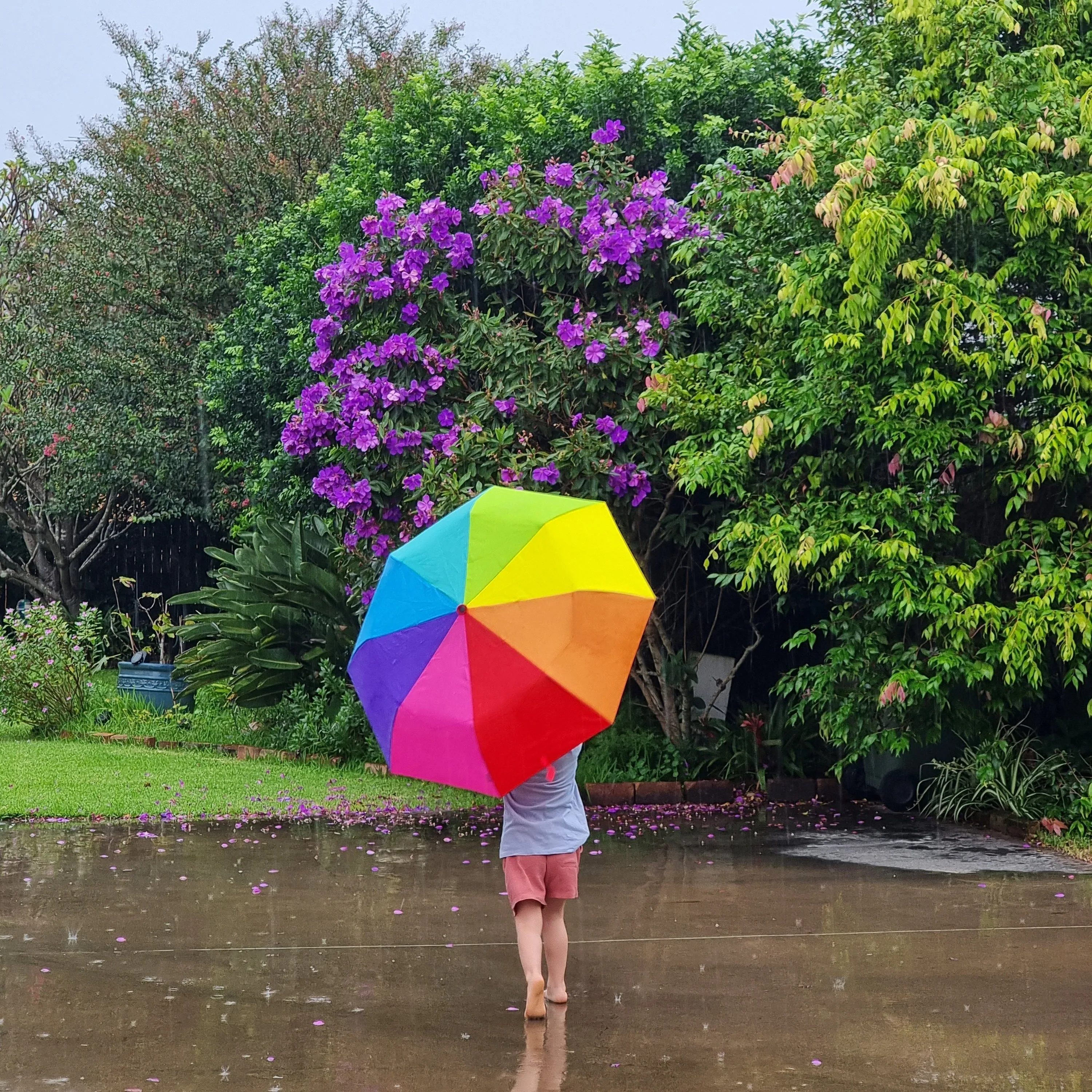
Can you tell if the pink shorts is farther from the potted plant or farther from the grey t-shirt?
the potted plant

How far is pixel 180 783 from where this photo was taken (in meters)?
9.38

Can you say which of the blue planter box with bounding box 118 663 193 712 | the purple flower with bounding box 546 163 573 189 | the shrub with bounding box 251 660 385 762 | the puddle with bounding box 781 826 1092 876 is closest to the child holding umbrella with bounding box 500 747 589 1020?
the puddle with bounding box 781 826 1092 876

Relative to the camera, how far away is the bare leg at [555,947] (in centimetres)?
449

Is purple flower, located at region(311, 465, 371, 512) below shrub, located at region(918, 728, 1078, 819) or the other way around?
the other way around

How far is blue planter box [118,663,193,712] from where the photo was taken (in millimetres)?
13508

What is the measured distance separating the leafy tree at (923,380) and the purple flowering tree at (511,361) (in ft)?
2.20

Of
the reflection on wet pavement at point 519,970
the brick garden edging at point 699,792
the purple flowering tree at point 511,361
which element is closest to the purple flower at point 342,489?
the purple flowering tree at point 511,361

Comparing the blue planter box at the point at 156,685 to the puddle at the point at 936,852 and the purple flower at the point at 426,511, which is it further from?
the puddle at the point at 936,852

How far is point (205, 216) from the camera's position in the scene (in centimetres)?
1579

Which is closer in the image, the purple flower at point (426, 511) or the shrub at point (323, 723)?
the purple flower at point (426, 511)

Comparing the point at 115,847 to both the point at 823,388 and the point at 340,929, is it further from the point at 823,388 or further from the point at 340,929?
the point at 823,388

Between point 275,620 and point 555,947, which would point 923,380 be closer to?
point 555,947

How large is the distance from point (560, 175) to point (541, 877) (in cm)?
587

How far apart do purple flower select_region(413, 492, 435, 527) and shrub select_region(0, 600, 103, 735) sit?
5.09 m
